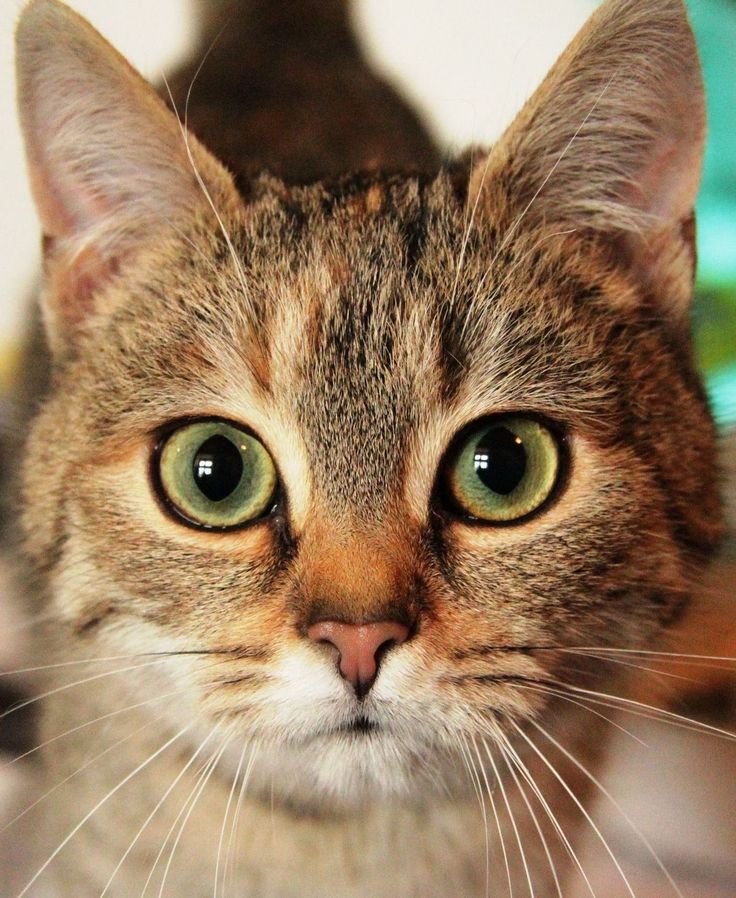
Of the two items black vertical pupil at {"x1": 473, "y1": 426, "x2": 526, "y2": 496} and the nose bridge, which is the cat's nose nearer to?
the nose bridge

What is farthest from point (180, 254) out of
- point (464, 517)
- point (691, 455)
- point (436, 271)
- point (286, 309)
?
point (691, 455)

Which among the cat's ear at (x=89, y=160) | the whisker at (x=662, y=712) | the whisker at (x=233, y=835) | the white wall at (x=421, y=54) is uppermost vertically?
the white wall at (x=421, y=54)

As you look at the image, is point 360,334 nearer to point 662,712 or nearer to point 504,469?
point 504,469

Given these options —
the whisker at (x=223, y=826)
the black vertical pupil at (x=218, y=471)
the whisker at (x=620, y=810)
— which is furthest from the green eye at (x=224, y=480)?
the whisker at (x=620, y=810)

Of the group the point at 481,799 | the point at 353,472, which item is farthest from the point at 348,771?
the point at 353,472

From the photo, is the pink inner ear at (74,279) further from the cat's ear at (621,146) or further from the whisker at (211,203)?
the cat's ear at (621,146)

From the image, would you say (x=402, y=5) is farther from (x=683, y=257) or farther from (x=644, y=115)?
(x=683, y=257)
